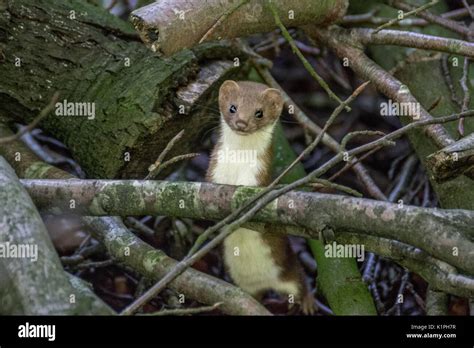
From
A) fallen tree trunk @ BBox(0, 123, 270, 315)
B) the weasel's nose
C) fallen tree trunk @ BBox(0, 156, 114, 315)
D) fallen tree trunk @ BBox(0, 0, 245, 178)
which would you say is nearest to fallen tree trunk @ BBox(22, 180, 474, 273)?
fallen tree trunk @ BBox(0, 123, 270, 315)

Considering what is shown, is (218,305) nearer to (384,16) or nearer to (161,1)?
(161,1)

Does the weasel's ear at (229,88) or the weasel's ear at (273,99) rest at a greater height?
the weasel's ear at (229,88)

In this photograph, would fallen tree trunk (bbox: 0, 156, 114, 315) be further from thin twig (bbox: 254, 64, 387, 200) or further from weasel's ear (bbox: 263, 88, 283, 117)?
thin twig (bbox: 254, 64, 387, 200)

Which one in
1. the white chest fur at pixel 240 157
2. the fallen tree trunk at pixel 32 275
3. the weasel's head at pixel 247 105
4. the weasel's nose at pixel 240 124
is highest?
the weasel's head at pixel 247 105

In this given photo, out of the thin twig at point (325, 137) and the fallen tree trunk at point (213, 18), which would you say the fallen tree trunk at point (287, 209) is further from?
the thin twig at point (325, 137)

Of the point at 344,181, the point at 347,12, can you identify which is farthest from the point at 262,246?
the point at 347,12

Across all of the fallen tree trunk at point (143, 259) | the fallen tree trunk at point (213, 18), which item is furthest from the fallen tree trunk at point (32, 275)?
the fallen tree trunk at point (213, 18)
